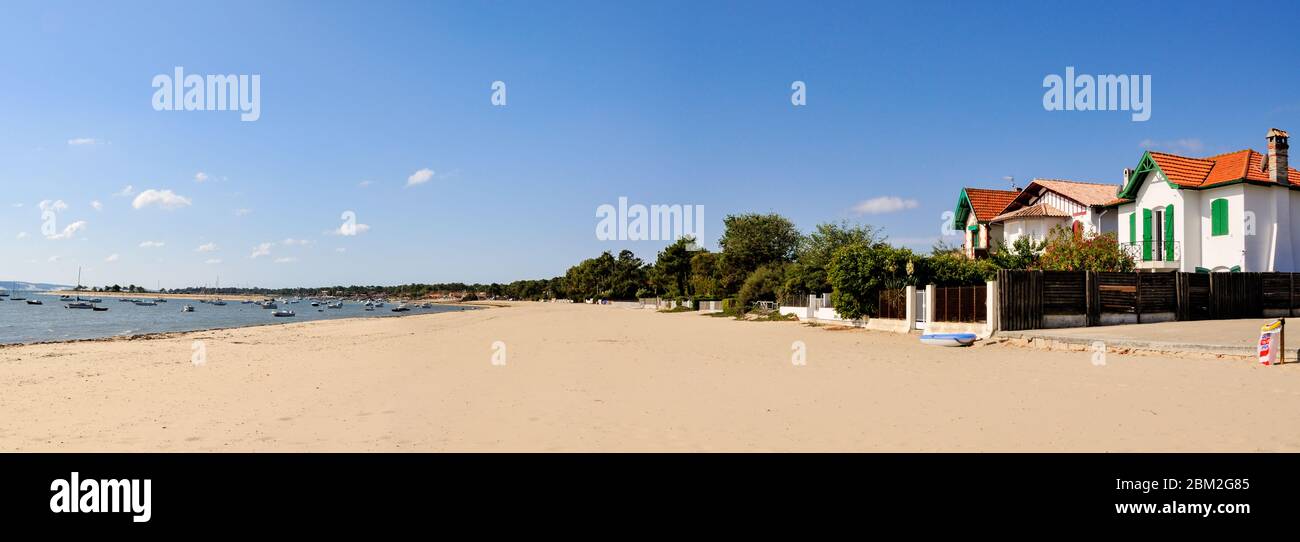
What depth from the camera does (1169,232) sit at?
3067 cm

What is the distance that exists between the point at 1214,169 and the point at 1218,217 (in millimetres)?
2899

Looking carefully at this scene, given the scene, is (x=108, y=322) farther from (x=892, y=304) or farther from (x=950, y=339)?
(x=950, y=339)

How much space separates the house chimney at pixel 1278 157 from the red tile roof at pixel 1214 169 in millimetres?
335

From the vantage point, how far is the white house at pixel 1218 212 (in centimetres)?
2831

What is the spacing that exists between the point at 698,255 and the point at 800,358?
61.7 metres

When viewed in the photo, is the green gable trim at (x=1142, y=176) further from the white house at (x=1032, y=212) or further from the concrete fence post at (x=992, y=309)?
the concrete fence post at (x=992, y=309)

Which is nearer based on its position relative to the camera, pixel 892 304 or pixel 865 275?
pixel 892 304

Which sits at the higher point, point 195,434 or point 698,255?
point 698,255

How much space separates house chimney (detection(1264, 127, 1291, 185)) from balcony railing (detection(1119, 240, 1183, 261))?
4276 mm

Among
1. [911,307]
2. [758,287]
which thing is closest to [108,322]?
[758,287]

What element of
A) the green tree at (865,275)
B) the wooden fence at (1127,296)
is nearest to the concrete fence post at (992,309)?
the wooden fence at (1127,296)

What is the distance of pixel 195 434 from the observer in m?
8.46

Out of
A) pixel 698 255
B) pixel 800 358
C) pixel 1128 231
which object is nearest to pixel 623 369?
pixel 800 358
